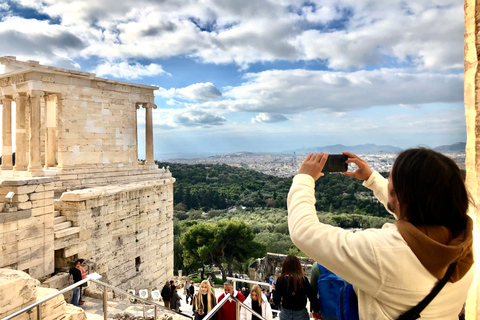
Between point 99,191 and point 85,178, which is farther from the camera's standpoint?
point 85,178

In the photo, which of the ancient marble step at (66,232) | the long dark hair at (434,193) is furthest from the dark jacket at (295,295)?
the ancient marble step at (66,232)

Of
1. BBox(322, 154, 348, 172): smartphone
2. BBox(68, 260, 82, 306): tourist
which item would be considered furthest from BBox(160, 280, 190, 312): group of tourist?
BBox(322, 154, 348, 172): smartphone

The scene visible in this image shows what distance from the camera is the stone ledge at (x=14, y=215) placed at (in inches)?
239

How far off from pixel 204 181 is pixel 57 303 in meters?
42.4

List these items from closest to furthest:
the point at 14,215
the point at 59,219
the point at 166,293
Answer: the point at 14,215 → the point at 59,219 → the point at 166,293

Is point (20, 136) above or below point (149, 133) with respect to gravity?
below

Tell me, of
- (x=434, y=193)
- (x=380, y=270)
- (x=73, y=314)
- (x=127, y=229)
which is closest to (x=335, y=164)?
(x=434, y=193)

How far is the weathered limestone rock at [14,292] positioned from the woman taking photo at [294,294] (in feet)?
11.2

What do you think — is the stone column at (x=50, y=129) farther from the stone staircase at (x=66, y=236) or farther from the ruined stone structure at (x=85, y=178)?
the stone staircase at (x=66, y=236)

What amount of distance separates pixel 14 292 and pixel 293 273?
11.9 feet

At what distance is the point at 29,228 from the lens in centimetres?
670

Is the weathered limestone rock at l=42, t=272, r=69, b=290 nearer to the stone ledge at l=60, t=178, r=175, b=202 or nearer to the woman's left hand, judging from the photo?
the stone ledge at l=60, t=178, r=175, b=202

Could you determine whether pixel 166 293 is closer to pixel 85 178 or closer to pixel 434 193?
pixel 85 178

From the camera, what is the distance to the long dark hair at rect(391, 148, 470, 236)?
1.14 meters
